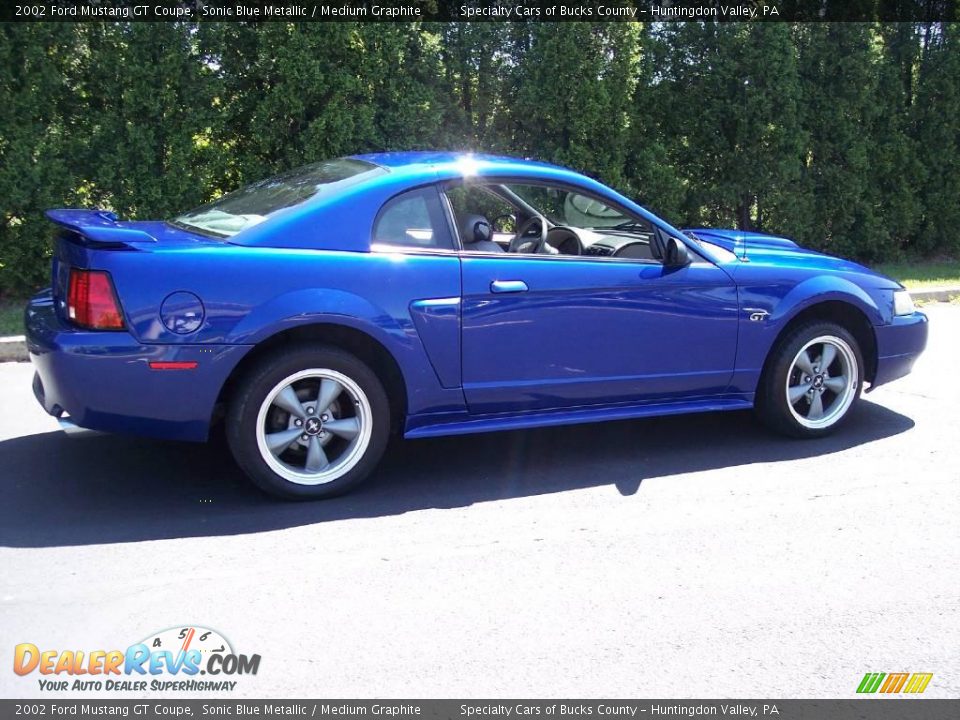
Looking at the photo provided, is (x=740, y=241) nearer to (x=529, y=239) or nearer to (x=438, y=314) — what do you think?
(x=529, y=239)

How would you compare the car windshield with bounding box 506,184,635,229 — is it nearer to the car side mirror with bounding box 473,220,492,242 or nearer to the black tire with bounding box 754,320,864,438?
the car side mirror with bounding box 473,220,492,242

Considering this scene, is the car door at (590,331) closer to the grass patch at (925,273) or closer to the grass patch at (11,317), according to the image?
the grass patch at (11,317)

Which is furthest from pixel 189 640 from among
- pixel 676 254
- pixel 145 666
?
pixel 676 254

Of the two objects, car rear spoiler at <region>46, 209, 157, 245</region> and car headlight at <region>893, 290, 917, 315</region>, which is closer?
car rear spoiler at <region>46, 209, 157, 245</region>

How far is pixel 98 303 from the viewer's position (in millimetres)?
4258

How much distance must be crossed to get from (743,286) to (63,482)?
353 centimetres

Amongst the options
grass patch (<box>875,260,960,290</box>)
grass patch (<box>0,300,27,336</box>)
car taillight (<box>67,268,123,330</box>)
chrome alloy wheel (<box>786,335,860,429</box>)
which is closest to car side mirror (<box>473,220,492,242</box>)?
car taillight (<box>67,268,123,330</box>)

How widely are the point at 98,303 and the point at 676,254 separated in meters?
2.77

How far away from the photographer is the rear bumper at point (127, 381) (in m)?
4.22

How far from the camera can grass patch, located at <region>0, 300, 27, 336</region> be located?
7.92 meters

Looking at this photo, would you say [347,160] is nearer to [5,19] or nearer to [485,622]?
[485,622]

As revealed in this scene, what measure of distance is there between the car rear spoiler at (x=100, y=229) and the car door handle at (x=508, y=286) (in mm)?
1539

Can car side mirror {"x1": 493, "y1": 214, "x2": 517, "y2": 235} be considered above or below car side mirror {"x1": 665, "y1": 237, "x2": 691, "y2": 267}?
above

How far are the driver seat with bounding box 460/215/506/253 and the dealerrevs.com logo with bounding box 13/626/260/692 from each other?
2324 mm
